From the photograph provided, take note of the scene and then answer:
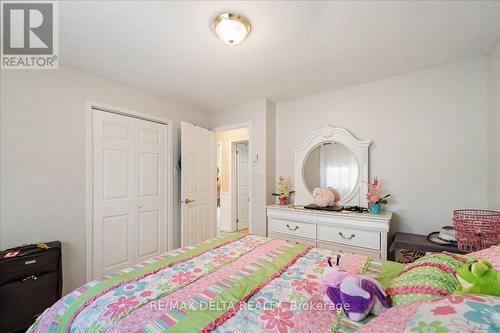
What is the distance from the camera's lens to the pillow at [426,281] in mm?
820

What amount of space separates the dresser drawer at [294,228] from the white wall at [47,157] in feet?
7.14

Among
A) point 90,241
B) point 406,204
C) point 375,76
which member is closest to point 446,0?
point 375,76

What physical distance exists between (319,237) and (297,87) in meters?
1.84

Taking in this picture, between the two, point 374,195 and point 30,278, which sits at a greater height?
point 374,195

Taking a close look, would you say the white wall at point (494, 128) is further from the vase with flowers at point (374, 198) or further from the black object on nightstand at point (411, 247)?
the vase with flowers at point (374, 198)

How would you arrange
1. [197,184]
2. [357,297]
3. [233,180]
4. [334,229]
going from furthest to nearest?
[233,180]
[197,184]
[334,229]
[357,297]

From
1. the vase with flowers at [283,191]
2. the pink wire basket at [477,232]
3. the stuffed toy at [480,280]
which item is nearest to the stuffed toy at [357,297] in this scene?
the stuffed toy at [480,280]

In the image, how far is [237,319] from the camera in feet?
2.91

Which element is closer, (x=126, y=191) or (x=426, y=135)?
(x=426, y=135)

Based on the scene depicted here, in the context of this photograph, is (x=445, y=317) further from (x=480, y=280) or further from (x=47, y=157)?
(x=47, y=157)

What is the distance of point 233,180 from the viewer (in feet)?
15.6

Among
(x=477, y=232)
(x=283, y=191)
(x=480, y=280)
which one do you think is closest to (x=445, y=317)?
(x=480, y=280)

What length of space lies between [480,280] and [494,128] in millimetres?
1788

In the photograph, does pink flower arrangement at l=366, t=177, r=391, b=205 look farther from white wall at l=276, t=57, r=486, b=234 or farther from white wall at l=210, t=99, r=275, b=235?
white wall at l=210, t=99, r=275, b=235
